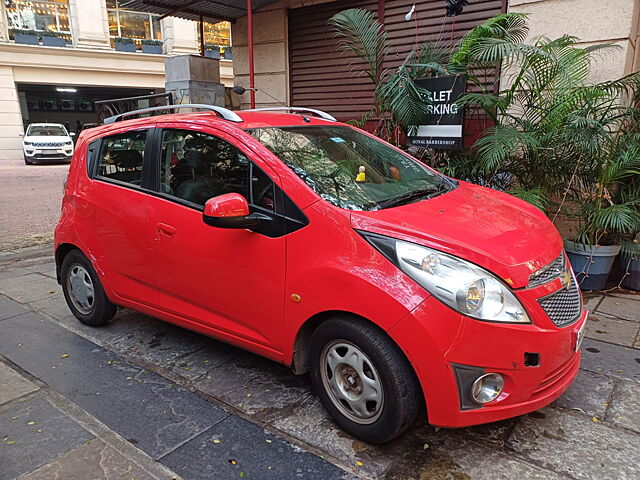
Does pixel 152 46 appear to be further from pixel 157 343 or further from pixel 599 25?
pixel 157 343

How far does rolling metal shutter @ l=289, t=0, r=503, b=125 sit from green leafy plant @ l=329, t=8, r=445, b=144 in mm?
567

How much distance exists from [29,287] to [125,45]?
23.7m

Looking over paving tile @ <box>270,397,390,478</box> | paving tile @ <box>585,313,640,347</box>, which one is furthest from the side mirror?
paving tile @ <box>585,313,640,347</box>

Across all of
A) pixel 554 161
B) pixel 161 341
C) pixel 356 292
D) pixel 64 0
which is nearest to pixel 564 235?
pixel 554 161

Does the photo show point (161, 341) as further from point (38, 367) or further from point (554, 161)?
point (554, 161)

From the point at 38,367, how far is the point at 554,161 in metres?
4.78

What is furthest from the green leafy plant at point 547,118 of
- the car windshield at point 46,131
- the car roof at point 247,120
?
the car windshield at point 46,131

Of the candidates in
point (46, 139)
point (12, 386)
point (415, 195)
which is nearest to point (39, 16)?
point (46, 139)

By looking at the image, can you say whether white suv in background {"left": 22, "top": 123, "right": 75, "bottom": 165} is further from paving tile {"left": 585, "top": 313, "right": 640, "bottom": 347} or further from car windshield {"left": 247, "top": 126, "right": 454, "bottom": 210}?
paving tile {"left": 585, "top": 313, "right": 640, "bottom": 347}

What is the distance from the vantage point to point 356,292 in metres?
2.41

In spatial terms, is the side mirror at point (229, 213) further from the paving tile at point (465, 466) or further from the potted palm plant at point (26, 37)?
the potted palm plant at point (26, 37)

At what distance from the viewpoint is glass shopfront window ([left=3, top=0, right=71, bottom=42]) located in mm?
23516

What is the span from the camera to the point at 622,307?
4.45m

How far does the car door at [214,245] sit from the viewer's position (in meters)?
2.82
